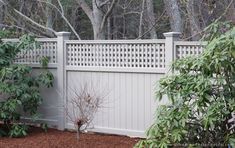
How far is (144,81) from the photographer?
690cm

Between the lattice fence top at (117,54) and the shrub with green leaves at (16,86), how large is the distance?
0.54 metres

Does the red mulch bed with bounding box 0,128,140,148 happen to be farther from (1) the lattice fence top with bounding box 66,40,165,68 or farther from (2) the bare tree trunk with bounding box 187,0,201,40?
(2) the bare tree trunk with bounding box 187,0,201,40

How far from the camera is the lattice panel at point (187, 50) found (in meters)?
6.34

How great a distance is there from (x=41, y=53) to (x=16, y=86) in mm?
930

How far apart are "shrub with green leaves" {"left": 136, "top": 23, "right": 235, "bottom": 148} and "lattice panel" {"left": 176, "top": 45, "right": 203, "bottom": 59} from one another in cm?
177

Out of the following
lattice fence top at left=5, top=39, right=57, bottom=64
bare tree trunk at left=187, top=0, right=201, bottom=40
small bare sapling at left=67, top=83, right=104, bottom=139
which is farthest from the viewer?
bare tree trunk at left=187, top=0, right=201, bottom=40

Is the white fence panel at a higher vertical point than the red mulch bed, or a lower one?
higher

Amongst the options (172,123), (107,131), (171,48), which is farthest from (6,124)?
(172,123)

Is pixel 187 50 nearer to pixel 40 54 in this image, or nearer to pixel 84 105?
pixel 84 105

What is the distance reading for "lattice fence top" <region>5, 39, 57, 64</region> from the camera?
7.82 m

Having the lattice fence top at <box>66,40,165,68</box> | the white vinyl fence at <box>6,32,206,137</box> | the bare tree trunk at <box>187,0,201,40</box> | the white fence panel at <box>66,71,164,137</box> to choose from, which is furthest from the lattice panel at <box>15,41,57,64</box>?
the bare tree trunk at <box>187,0,201,40</box>

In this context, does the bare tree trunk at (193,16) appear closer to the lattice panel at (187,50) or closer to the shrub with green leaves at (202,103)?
the lattice panel at (187,50)

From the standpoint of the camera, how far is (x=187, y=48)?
645cm

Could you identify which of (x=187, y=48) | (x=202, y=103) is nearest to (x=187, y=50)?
(x=187, y=48)
